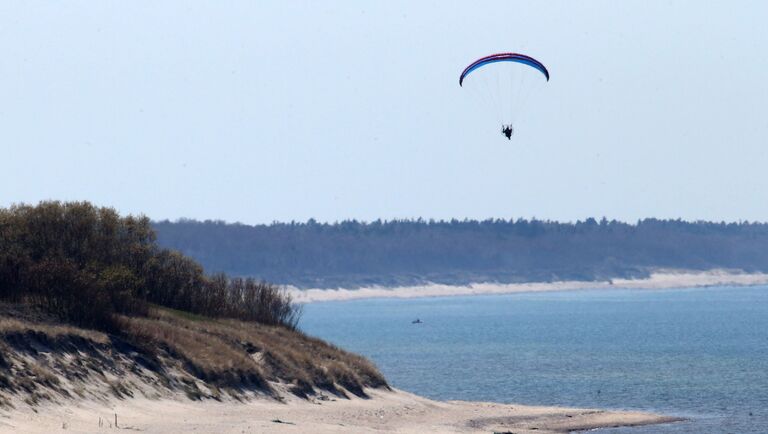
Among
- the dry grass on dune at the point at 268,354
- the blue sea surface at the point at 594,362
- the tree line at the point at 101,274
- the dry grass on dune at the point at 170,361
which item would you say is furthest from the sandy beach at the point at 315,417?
the tree line at the point at 101,274

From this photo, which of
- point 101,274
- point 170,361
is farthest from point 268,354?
point 101,274

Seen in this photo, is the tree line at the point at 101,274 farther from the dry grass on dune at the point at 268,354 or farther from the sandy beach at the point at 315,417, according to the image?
the sandy beach at the point at 315,417

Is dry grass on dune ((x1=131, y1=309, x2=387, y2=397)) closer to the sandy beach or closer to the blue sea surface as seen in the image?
the sandy beach

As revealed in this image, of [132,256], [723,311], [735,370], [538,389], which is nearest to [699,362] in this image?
[735,370]

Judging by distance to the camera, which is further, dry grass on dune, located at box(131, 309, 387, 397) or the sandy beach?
dry grass on dune, located at box(131, 309, 387, 397)

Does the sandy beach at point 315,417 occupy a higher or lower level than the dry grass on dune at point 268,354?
lower

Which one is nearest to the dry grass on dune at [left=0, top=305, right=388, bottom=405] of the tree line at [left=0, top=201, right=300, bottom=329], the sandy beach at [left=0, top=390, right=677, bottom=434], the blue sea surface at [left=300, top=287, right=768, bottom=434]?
the sandy beach at [left=0, top=390, right=677, bottom=434]
